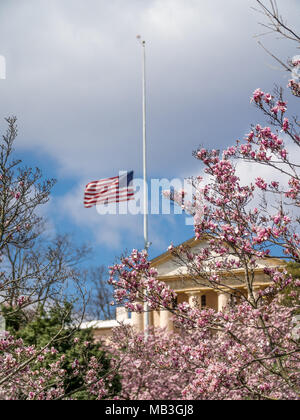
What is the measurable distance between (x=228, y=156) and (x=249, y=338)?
22.5 feet

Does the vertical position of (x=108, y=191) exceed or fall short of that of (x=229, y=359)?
it exceeds it

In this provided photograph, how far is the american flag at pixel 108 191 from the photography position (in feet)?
80.3

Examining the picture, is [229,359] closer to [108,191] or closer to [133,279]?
[133,279]

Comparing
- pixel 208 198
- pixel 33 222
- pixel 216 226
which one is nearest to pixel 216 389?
pixel 216 226

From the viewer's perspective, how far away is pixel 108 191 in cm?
2452

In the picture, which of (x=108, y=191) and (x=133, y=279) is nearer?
(x=133, y=279)

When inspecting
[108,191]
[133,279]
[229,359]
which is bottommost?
[229,359]

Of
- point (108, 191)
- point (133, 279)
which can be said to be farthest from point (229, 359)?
point (108, 191)

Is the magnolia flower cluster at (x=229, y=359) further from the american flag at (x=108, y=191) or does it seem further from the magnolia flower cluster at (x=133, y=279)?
the american flag at (x=108, y=191)

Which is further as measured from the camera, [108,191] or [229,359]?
[108,191]

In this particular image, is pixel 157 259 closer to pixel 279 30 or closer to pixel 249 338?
pixel 249 338

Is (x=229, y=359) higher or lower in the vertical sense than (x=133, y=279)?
lower

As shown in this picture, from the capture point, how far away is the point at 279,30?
6.30 meters
